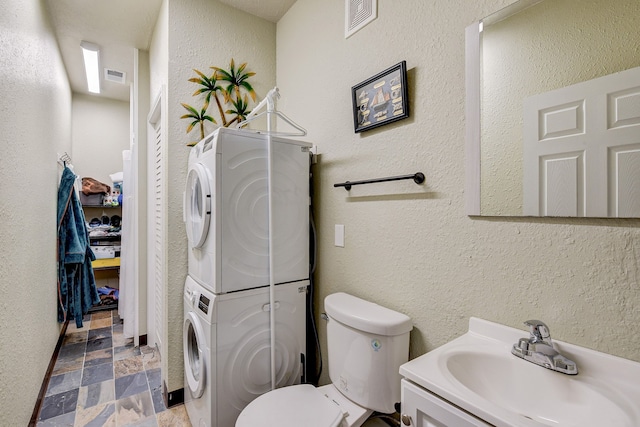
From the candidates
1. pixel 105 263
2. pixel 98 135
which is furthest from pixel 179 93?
pixel 98 135

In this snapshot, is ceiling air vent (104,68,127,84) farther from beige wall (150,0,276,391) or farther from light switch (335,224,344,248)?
light switch (335,224,344,248)

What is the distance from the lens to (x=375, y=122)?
150 centimetres

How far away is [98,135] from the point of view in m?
4.25

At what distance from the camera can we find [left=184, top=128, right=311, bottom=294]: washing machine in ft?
5.07

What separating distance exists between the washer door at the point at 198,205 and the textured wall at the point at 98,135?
3.35m

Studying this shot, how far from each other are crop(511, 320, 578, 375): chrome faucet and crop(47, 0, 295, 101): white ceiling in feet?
8.08

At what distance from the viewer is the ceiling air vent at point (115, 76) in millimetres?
3396

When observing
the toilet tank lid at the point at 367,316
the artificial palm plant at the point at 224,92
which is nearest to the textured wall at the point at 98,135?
the artificial palm plant at the point at 224,92

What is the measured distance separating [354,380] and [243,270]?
0.78 metres

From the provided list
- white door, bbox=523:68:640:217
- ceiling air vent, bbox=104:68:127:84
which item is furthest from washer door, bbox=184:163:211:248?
ceiling air vent, bbox=104:68:127:84

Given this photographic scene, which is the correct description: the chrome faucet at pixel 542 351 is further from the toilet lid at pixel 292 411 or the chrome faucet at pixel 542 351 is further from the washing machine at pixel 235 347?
the washing machine at pixel 235 347

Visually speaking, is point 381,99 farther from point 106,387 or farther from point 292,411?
point 106,387

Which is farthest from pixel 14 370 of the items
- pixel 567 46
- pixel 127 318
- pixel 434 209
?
pixel 567 46

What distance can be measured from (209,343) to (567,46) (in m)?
1.87
